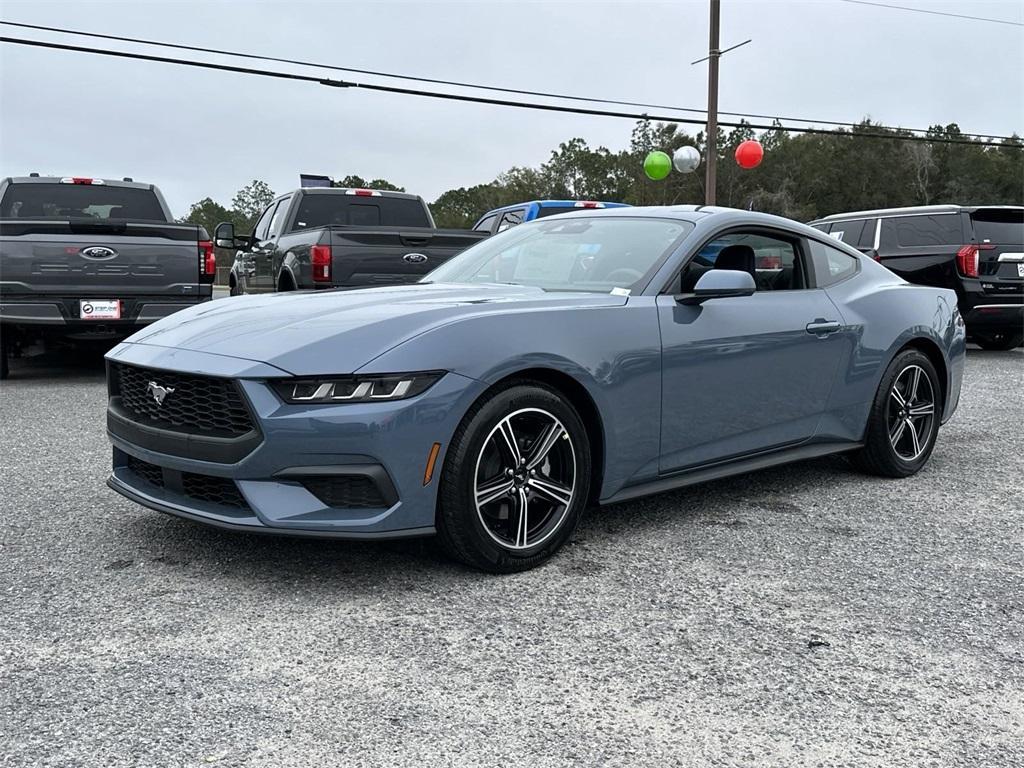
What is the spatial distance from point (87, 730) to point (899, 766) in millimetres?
1924

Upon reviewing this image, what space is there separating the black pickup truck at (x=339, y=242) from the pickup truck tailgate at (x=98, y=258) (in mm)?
1076

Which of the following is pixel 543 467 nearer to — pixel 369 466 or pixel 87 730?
pixel 369 466

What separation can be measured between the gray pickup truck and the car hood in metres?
4.69

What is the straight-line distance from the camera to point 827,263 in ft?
16.3

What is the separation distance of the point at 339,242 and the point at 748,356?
17.3 feet

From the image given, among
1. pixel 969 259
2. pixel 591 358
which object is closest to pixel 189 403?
pixel 591 358

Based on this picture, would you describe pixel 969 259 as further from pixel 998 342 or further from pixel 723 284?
pixel 723 284

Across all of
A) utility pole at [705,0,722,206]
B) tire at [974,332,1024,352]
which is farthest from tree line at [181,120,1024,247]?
tire at [974,332,1024,352]

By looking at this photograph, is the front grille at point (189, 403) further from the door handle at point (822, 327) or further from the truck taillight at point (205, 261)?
the truck taillight at point (205, 261)

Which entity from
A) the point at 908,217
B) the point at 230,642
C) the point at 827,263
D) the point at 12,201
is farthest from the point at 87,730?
the point at 908,217

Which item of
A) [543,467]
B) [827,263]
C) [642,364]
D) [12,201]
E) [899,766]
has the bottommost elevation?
[899,766]

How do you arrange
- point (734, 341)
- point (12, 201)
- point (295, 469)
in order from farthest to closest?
1. point (12, 201)
2. point (734, 341)
3. point (295, 469)

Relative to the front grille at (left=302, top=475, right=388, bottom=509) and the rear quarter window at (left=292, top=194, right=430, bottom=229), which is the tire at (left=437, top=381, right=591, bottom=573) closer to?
the front grille at (left=302, top=475, right=388, bottom=509)

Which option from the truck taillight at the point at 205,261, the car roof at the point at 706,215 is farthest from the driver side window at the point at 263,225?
the car roof at the point at 706,215
